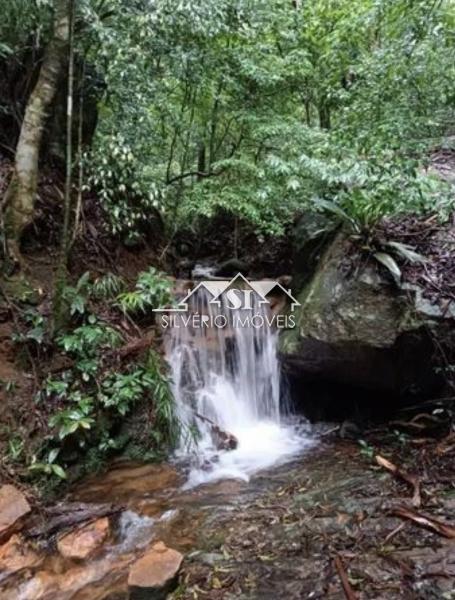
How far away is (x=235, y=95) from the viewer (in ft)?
21.6

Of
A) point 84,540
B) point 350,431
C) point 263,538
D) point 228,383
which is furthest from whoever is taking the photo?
point 228,383

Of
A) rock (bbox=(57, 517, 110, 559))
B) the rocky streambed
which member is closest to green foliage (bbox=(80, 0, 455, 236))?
the rocky streambed

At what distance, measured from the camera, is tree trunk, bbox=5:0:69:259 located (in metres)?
4.61

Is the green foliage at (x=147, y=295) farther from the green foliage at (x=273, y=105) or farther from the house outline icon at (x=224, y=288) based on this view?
the green foliage at (x=273, y=105)

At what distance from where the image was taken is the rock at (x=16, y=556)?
9.49 feet

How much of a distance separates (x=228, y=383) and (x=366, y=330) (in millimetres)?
1931

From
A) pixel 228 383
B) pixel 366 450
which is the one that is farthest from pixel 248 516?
pixel 228 383

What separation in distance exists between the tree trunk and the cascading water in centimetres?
203

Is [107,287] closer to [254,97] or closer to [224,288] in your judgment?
[224,288]

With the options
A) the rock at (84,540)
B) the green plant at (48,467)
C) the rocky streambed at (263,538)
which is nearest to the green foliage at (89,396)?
the green plant at (48,467)

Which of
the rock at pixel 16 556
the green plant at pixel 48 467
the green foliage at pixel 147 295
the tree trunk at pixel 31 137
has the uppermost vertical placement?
the tree trunk at pixel 31 137

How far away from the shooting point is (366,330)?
423 centimetres

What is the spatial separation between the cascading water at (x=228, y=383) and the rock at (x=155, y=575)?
6.01 ft

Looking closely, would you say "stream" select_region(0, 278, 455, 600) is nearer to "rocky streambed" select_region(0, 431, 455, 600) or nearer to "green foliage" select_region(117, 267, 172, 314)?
"rocky streambed" select_region(0, 431, 455, 600)
